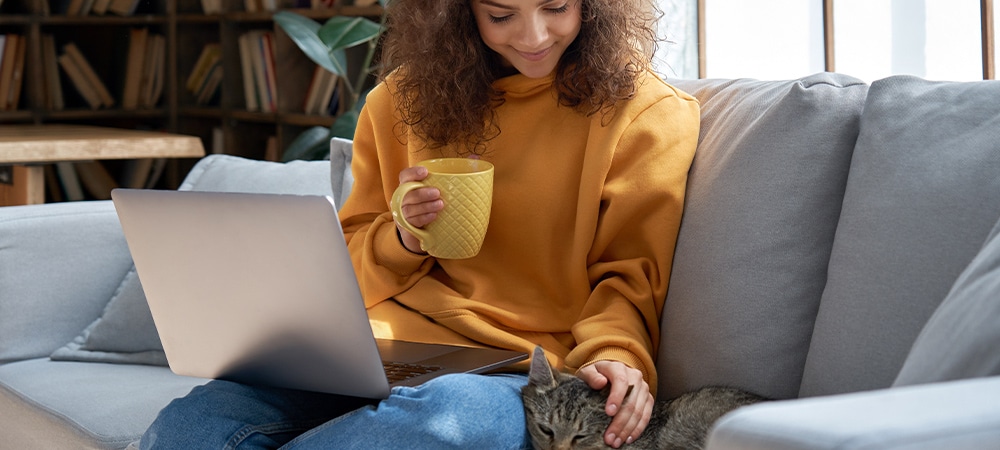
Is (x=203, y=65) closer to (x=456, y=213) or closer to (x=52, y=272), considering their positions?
(x=52, y=272)

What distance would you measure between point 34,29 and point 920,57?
12.0 ft

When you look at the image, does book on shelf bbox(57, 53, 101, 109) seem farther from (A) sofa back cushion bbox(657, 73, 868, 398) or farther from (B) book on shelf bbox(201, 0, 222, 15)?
(A) sofa back cushion bbox(657, 73, 868, 398)

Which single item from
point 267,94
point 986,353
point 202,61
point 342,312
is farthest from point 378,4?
point 986,353

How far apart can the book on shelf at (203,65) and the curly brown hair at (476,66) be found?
2.97 metres

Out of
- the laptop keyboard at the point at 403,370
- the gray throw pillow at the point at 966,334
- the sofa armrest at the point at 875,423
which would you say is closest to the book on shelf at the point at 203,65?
the laptop keyboard at the point at 403,370

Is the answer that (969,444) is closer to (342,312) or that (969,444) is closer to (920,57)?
(342,312)

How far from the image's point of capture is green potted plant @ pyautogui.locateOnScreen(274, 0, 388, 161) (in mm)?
3043

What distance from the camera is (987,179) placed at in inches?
44.8

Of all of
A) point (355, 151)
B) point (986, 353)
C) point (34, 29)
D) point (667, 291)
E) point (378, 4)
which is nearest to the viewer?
point (986, 353)

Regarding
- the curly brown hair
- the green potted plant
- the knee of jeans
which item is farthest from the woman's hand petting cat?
the green potted plant

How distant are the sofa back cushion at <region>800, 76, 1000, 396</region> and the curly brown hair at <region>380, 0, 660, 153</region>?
397 mm

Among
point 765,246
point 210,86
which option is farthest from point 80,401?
point 210,86

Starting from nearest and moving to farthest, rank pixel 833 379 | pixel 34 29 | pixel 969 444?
pixel 969 444
pixel 833 379
pixel 34 29

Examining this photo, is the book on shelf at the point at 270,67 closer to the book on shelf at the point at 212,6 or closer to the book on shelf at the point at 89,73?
the book on shelf at the point at 212,6
